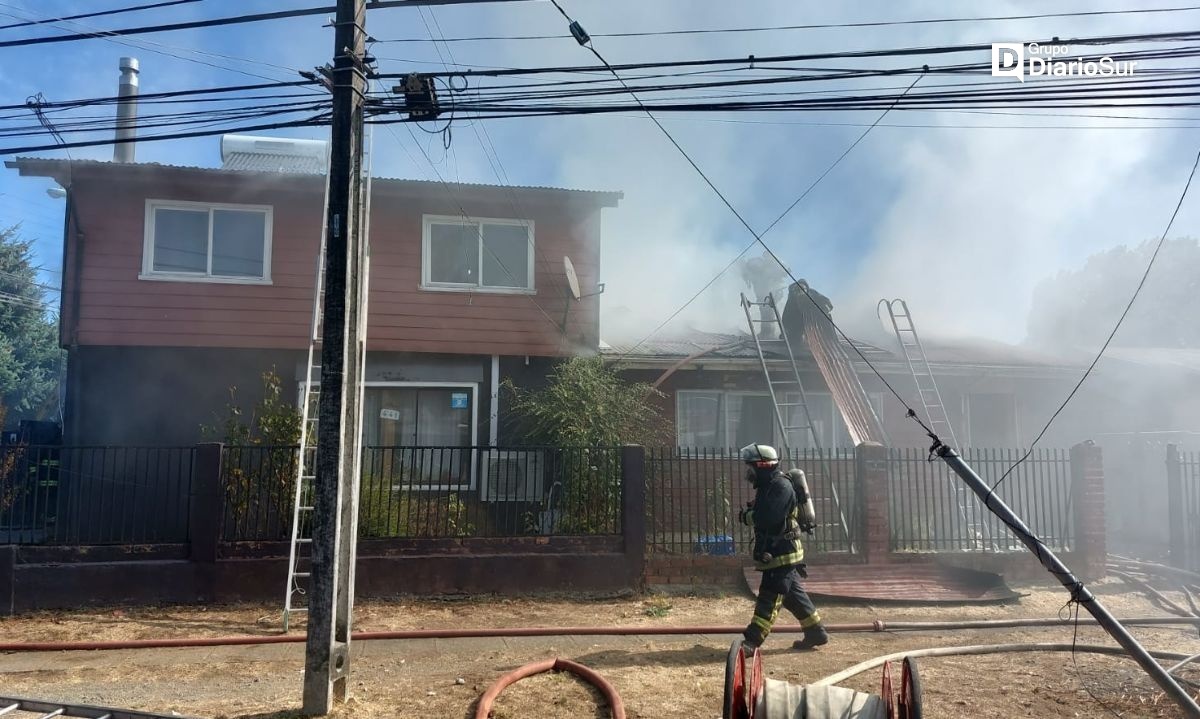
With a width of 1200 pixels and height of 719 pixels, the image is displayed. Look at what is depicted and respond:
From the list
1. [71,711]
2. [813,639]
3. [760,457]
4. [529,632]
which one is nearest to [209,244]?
[529,632]

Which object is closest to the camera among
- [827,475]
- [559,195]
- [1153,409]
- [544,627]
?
[544,627]

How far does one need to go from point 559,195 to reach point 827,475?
5459mm

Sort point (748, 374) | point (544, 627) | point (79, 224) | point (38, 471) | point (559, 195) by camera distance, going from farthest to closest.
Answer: point (748, 374) < point (559, 195) < point (79, 224) < point (38, 471) < point (544, 627)

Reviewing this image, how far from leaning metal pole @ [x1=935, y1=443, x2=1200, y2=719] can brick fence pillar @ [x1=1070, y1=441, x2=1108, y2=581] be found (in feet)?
19.6

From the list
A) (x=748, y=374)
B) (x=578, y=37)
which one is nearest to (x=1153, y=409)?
(x=748, y=374)

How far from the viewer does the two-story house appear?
34.8ft

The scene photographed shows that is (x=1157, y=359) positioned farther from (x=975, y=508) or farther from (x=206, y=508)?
(x=206, y=508)

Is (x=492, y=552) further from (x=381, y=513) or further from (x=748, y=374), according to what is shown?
(x=748, y=374)

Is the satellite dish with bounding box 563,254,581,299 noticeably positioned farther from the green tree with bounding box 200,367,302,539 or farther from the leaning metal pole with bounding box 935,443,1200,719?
the leaning metal pole with bounding box 935,443,1200,719

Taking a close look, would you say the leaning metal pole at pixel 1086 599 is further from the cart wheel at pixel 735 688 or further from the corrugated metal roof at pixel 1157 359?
the corrugated metal roof at pixel 1157 359

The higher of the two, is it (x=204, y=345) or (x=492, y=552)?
(x=204, y=345)

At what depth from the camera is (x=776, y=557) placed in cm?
623

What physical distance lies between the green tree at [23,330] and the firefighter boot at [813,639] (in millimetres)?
25426

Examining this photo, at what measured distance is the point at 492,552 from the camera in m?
8.12
